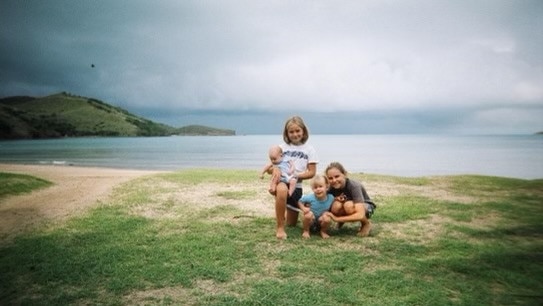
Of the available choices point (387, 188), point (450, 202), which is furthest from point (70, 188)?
point (450, 202)

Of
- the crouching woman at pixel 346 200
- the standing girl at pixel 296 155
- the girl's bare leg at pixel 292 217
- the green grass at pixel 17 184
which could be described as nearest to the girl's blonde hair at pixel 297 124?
the standing girl at pixel 296 155

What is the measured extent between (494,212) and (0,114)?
18191 cm

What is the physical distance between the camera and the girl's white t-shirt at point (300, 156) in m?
7.52

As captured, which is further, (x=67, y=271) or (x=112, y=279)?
(x=67, y=271)

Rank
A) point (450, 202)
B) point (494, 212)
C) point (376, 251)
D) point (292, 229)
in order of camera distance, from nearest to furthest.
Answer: point (376, 251) < point (292, 229) < point (494, 212) < point (450, 202)

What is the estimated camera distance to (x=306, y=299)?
4.80 metres

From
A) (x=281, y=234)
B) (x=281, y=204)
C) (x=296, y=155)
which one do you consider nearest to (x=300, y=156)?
(x=296, y=155)

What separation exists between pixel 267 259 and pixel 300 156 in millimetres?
2292

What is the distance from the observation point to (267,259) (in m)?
6.41

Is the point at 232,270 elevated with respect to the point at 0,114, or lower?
lower

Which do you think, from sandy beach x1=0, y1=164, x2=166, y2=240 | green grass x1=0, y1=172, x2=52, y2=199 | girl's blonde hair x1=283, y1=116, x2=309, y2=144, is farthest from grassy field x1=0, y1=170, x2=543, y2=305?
green grass x1=0, y1=172, x2=52, y2=199

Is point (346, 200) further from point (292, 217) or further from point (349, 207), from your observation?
point (292, 217)

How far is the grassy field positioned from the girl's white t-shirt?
1.59 metres

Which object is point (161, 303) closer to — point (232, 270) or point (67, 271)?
point (232, 270)
